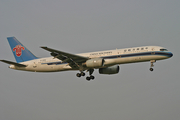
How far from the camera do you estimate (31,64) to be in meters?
47.9

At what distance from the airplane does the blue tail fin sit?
3.6 inches

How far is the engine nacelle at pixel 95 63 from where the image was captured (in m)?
41.7

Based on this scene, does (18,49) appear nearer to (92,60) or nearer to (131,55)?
(92,60)

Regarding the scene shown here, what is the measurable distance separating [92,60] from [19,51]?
635 inches

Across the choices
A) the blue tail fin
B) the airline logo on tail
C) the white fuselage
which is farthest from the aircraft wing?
the airline logo on tail

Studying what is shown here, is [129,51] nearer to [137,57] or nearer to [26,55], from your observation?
[137,57]

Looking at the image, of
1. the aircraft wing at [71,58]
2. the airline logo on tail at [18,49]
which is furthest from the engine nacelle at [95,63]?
the airline logo on tail at [18,49]

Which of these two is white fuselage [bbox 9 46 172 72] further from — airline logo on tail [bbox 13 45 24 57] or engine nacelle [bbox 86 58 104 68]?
airline logo on tail [bbox 13 45 24 57]

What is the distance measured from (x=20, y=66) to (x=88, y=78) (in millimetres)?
12817

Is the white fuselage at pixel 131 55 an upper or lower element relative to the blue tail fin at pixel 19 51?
lower

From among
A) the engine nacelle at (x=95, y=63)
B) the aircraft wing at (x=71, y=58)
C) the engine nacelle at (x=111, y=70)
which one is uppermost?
the aircraft wing at (x=71, y=58)

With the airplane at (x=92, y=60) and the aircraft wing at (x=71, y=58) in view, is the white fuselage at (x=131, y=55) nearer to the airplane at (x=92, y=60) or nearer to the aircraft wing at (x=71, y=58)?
the airplane at (x=92, y=60)

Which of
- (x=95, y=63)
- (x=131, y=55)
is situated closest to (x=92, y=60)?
(x=95, y=63)

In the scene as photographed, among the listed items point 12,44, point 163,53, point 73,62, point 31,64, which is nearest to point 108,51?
point 73,62
